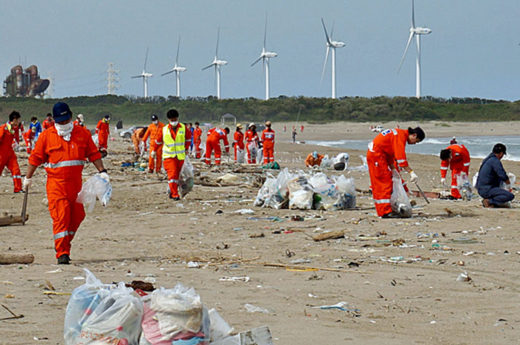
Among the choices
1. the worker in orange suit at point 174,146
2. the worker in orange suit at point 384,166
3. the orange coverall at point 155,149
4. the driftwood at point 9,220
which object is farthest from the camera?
the orange coverall at point 155,149

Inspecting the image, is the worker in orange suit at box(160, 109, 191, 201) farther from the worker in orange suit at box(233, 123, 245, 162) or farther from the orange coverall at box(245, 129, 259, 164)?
the worker in orange suit at box(233, 123, 245, 162)

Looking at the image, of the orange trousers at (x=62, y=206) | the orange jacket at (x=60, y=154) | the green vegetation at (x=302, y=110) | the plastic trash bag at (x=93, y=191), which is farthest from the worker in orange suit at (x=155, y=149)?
the green vegetation at (x=302, y=110)

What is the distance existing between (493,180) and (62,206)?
7.56m

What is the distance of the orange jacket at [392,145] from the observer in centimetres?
1106

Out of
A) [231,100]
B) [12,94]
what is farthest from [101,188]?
[12,94]

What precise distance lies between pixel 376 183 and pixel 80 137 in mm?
4654

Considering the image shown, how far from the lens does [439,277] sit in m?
7.37

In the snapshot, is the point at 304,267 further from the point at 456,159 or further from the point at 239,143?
the point at 239,143

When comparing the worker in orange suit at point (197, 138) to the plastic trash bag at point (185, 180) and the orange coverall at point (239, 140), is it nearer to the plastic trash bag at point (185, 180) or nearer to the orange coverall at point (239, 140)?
the orange coverall at point (239, 140)

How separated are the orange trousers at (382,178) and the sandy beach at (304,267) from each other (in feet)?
0.77

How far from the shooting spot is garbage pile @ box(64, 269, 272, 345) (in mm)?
4082

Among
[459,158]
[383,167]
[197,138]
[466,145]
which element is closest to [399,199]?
[383,167]

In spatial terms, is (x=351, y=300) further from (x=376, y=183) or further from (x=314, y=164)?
(x=314, y=164)

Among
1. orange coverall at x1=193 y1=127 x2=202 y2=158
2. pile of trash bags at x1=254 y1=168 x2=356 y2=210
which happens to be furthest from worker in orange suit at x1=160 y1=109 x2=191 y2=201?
orange coverall at x1=193 y1=127 x2=202 y2=158
